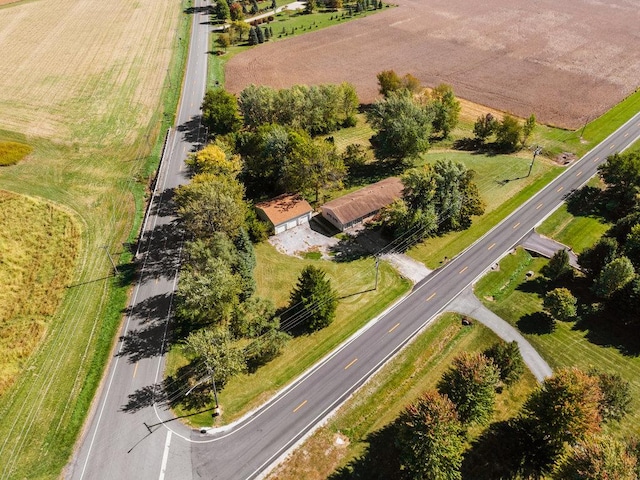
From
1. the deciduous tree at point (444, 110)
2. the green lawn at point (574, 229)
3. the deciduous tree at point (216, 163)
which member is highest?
the deciduous tree at point (216, 163)

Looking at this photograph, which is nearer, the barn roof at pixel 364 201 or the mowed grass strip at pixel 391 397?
the mowed grass strip at pixel 391 397

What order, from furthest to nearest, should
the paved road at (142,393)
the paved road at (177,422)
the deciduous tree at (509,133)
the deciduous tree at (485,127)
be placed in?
the deciduous tree at (485,127), the deciduous tree at (509,133), the paved road at (177,422), the paved road at (142,393)

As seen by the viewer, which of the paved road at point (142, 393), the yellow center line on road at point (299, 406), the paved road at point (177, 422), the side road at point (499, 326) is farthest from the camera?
the side road at point (499, 326)

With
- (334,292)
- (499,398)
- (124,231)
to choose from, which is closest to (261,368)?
(334,292)

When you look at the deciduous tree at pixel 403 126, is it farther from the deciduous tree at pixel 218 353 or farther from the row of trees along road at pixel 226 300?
the deciduous tree at pixel 218 353

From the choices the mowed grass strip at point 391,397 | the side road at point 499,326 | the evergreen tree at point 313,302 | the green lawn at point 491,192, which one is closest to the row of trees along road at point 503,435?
the mowed grass strip at point 391,397

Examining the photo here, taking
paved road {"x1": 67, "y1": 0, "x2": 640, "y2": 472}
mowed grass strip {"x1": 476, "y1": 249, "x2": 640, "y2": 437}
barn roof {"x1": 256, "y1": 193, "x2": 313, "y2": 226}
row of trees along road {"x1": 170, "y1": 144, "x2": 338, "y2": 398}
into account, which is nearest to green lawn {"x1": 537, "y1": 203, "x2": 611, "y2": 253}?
paved road {"x1": 67, "y1": 0, "x2": 640, "y2": 472}

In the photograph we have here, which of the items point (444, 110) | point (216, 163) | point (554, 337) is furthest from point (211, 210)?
point (444, 110)
